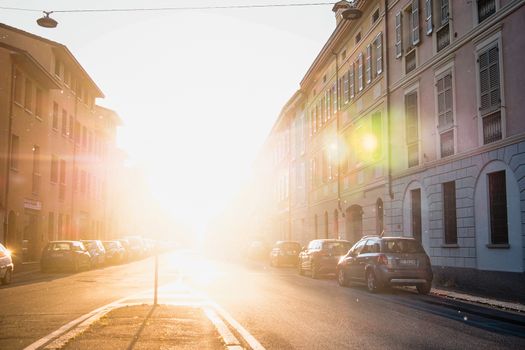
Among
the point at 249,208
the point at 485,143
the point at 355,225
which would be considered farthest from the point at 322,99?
the point at 249,208

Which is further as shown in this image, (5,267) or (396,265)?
(5,267)

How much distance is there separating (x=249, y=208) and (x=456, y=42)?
245ft

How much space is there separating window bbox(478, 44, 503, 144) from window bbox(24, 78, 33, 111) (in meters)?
24.6

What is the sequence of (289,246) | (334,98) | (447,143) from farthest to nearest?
(334,98) → (289,246) → (447,143)

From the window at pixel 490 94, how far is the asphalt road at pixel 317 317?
4.93 m

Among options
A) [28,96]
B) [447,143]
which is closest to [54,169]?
[28,96]

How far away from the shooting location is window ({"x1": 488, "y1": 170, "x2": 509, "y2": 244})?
56.6 ft

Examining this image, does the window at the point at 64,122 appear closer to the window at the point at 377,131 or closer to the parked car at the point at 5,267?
the window at the point at 377,131

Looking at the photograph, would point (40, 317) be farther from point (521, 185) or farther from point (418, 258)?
point (521, 185)

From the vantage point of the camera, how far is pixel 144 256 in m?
55.7

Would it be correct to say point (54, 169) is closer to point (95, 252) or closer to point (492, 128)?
point (95, 252)

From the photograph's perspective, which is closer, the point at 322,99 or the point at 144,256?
the point at 322,99

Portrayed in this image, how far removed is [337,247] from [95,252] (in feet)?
46.8

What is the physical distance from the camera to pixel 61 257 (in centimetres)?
2848
